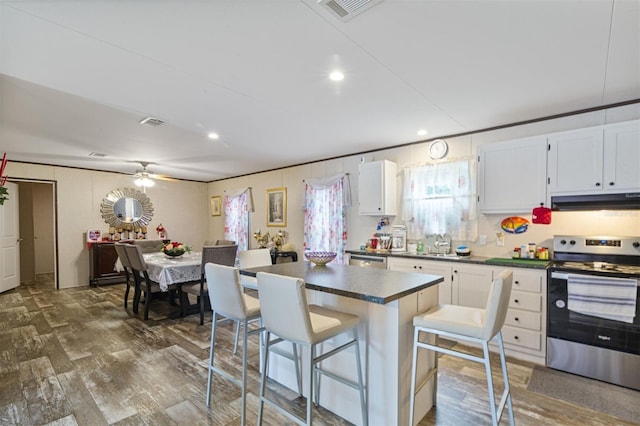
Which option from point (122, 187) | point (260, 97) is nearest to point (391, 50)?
point (260, 97)

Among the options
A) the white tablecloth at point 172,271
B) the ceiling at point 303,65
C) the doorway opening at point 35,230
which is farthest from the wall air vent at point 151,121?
the doorway opening at point 35,230

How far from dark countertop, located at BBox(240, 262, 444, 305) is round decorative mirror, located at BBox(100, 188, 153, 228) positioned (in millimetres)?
5715

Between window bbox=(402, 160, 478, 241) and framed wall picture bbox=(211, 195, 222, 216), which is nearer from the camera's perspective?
window bbox=(402, 160, 478, 241)

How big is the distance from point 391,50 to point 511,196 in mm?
2152

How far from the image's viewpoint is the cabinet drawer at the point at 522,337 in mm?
2869

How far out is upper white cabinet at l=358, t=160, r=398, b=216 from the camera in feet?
13.8

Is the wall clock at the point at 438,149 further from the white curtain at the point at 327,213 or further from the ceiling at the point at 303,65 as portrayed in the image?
the white curtain at the point at 327,213

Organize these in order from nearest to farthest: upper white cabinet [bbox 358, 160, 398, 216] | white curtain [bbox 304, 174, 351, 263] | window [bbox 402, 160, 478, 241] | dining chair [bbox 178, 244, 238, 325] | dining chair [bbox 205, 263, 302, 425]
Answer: dining chair [bbox 205, 263, 302, 425] < window [bbox 402, 160, 478, 241] < dining chair [bbox 178, 244, 238, 325] < upper white cabinet [bbox 358, 160, 398, 216] < white curtain [bbox 304, 174, 351, 263]

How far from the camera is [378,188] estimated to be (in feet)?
13.9

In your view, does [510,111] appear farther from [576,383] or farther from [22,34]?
[22,34]

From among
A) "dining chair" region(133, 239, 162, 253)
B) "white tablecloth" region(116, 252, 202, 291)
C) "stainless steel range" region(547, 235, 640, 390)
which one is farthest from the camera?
"dining chair" region(133, 239, 162, 253)

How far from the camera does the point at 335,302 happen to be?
214 cm

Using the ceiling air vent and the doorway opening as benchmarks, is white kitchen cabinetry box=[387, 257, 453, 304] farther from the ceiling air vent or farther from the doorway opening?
the doorway opening

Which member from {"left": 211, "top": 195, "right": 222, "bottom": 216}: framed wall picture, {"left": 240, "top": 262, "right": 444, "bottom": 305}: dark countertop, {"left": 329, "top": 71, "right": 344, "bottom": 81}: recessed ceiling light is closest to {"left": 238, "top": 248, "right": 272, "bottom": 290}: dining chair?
{"left": 240, "top": 262, "right": 444, "bottom": 305}: dark countertop
